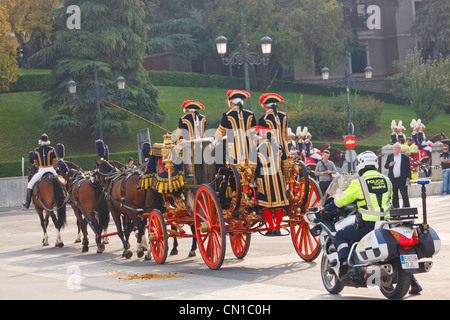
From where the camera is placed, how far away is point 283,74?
6800 centimetres

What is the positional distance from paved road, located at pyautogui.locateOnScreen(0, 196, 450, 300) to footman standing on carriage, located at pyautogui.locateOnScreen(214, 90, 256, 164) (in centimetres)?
181

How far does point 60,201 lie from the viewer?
17.8 m

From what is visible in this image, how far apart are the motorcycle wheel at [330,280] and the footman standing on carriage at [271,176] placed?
2365 mm

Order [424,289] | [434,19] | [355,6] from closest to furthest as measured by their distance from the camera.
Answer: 1. [424,289]
2. [434,19]
3. [355,6]

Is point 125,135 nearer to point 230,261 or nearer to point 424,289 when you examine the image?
point 230,261

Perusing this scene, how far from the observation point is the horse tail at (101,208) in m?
16.0

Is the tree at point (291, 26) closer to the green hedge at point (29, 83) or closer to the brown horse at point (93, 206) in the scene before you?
the green hedge at point (29, 83)

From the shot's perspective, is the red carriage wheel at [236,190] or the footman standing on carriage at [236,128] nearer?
the red carriage wheel at [236,190]

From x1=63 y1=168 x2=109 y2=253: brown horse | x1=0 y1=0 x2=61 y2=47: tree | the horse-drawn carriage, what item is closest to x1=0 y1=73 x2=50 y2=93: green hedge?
x1=0 y1=0 x2=61 y2=47: tree

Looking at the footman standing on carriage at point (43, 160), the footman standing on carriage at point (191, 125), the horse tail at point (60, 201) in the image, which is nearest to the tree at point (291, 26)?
the footman standing on carriage at point (43, 160)

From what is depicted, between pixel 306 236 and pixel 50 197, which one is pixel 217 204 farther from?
pixel 50 197

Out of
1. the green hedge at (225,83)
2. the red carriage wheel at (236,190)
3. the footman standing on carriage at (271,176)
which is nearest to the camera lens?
the red carriage wheel at (236,190)
